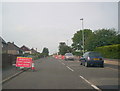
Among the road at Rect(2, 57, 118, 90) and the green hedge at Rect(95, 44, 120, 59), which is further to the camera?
the green hedge at Rect(95, 44, 120, 59)

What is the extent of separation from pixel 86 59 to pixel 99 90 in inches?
541

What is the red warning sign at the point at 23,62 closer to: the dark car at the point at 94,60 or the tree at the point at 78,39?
the dark car at the point at 94,60

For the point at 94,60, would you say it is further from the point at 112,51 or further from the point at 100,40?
the point at 100,40

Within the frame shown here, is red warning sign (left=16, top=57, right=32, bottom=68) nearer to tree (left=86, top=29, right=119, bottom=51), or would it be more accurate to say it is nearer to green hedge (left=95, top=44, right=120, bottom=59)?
green hedge (left=95, top=44, right=120, bottom=59)

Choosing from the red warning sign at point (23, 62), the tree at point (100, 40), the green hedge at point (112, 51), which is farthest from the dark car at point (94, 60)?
the tree at point (100, 40)

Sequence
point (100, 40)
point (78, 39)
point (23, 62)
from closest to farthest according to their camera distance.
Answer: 1. point (23, 62)
2. point (100, 40)
3. point (78, 39)

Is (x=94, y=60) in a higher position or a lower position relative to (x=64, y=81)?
higher

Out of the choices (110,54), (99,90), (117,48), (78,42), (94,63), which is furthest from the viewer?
(78,42)

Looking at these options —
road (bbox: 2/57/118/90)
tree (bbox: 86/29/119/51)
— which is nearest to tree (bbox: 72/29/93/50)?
tree (bbox: 86/29/119/51)

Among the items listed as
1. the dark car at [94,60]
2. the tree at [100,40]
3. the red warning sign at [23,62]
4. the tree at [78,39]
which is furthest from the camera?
the tree at [78,39]

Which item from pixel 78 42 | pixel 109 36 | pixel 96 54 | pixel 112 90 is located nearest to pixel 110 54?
pixel 96 54

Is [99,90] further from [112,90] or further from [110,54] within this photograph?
[110,54]

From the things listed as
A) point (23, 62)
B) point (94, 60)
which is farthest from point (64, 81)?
point (94, 60)

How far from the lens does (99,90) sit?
8250 millimetres
